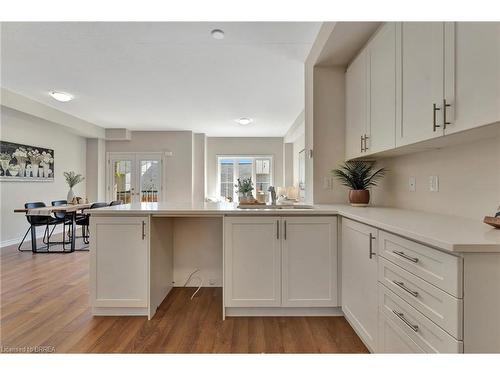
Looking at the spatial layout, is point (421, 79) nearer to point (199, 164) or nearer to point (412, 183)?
point (412, 183)

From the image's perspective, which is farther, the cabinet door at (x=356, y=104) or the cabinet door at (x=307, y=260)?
the cabinet door at (x=356, y=104)

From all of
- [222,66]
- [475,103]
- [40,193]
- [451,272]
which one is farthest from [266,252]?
[40,193]

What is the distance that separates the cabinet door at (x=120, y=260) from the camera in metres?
2.04

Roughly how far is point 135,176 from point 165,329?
5987mm

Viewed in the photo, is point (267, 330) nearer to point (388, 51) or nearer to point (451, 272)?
point (451, 272)

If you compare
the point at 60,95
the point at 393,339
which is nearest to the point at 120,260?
the point at 393,339

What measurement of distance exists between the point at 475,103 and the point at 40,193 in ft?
22.5

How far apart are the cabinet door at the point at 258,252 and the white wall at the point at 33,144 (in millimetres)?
4758

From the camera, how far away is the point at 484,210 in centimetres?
137

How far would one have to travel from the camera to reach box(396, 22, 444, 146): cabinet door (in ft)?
4.29

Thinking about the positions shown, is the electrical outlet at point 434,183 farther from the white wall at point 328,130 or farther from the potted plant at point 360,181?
the white wall at point 328,130

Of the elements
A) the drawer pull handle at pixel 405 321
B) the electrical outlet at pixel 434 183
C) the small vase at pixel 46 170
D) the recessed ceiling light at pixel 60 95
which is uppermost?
the recessed ceiling light at pixel 60 95

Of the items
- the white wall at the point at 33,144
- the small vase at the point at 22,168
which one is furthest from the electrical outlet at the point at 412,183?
the small vase at the point at 22,168

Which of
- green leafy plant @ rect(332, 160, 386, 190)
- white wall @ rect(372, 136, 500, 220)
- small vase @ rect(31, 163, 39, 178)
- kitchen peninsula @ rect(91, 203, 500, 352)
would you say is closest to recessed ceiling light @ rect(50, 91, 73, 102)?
small vase @ rect(31, 163, 39, 178)
